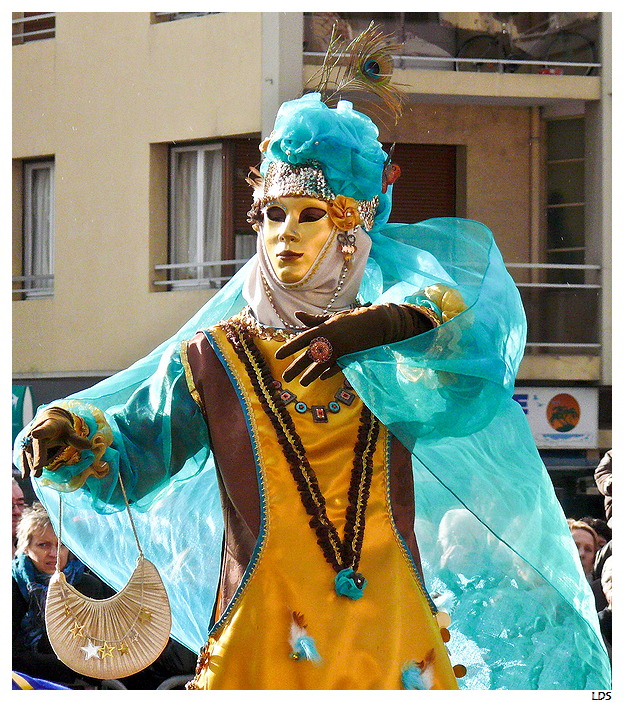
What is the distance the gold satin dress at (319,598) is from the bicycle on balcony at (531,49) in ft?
24.3

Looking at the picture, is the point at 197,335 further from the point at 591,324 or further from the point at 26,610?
→ the point at 591,324

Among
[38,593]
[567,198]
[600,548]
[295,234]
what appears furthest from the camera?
[567,198]

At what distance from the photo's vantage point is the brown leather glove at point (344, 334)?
212 cm

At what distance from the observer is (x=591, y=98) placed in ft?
29.2

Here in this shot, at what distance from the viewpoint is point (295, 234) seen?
2.34 m

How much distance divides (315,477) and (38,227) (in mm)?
7470

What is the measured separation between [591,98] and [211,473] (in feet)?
23.7

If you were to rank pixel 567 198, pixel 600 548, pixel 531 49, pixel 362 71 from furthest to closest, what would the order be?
pixel 531 49 → pixel 567 198 → pixel 600 548 → pixel 362 71

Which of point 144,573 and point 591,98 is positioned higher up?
point 591,98

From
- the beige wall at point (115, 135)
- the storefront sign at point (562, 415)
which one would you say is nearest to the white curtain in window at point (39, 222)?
the beige wall at point (115, 135)

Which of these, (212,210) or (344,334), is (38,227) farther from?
(344,334)

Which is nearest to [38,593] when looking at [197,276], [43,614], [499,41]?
[43,614]
